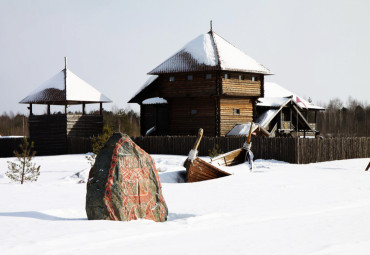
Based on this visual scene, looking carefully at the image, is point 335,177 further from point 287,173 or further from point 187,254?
point 187,254

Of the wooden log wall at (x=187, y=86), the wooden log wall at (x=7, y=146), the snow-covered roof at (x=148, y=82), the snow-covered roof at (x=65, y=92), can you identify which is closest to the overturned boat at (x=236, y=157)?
the wooden log wall at (x=187, y=86)

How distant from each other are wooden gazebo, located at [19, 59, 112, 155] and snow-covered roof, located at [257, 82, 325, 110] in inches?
511

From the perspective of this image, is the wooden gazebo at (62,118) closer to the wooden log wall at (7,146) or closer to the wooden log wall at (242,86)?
the wooden log wall at (7,146)

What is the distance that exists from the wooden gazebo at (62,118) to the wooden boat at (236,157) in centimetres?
1604

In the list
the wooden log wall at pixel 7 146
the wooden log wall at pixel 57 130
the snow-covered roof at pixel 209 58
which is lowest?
the wooden log wall at pixel 7 146

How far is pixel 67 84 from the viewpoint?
1404 inches

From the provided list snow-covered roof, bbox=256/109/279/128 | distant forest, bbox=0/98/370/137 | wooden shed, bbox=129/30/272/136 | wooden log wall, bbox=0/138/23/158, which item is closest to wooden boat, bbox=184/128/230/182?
wooden shed, bbox=129/30/272/136

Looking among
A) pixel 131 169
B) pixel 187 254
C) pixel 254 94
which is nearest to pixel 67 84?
pixel 254 94

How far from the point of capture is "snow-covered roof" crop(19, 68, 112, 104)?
115ft

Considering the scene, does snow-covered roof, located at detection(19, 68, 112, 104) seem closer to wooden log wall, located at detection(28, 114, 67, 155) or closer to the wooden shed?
wooden log wall, located at detection(28, 114, 67, 155)

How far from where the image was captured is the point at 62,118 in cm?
3569

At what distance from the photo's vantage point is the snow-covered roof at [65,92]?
3503 centimetres

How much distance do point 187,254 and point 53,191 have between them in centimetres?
750

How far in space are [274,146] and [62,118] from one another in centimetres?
1621
